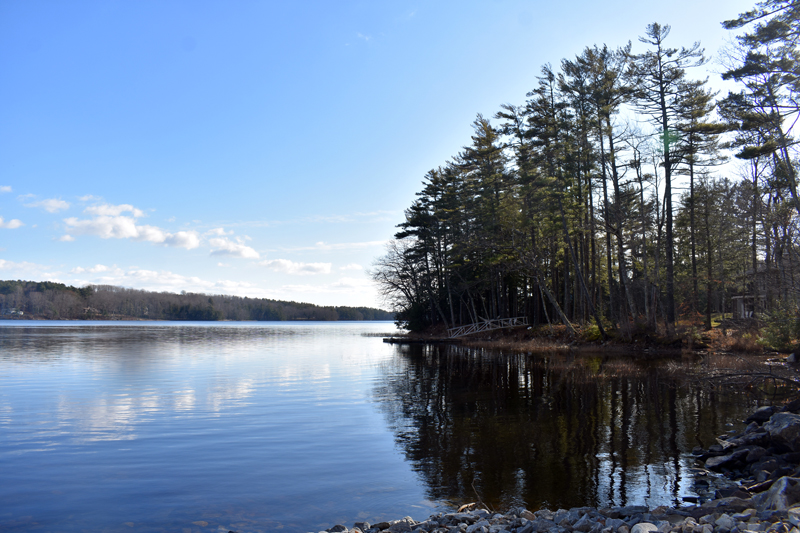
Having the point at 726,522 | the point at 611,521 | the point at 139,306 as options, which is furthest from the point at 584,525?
the point at 139,306

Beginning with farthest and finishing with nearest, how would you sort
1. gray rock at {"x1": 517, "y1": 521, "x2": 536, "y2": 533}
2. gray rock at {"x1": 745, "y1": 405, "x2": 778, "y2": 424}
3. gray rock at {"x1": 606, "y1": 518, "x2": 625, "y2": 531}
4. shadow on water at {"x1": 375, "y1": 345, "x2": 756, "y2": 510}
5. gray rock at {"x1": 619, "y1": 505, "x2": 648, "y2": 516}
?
1. gray rock at {"x1": 745, "y1": 405, "x2": 778, "y2": 424}
2. shadow on water at {"x1": 375, "y1": 345, "x2": 756, "y2": 510}
3. gray rock at {"x1": 619, "y1": 505, "x2": 648, "y2": 516}
4. gray rock at {"x1": 517, "y1": 521, "x2": 536, "y2": 533}
5. gray rock at {"x1": 606, "y1": 518, "x2": 625, "y2": 531}

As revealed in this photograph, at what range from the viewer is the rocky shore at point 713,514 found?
4.98 metres

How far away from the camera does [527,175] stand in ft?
105

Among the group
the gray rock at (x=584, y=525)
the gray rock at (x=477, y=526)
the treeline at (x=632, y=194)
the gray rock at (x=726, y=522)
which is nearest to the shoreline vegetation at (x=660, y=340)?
the treeline at (x=632, y=194)

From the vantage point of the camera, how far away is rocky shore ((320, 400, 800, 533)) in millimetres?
4984

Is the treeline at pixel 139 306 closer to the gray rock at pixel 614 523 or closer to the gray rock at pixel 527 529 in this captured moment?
the gray rock at pixel 527 529

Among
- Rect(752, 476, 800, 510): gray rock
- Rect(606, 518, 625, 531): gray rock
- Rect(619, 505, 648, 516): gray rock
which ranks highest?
Rect(752, 476, 800, 510): gray rock

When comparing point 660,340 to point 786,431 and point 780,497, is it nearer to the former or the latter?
point 786,431

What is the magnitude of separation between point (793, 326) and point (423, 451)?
57.3 feet

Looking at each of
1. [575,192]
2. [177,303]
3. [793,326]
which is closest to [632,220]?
[575,192]

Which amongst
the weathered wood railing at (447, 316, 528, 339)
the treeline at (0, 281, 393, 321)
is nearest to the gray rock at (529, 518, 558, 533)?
the weathered wood railing at (447, 316, 528, 339)

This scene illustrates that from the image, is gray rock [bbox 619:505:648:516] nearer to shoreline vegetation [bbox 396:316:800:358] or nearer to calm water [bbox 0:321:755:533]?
calm water [bbox 0:321:755:533]

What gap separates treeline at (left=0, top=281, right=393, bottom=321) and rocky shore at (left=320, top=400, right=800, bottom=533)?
14679 cm

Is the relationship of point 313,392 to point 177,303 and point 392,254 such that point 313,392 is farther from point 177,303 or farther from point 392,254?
point 177,303
